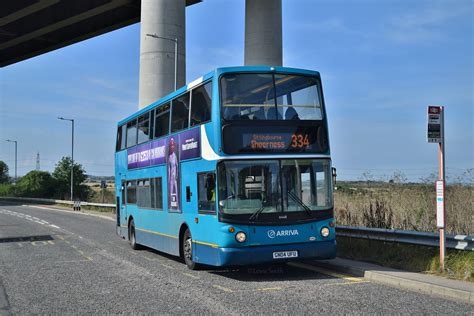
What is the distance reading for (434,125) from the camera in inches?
391

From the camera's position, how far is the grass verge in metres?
9.41

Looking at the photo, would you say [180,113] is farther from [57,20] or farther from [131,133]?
[57,20]

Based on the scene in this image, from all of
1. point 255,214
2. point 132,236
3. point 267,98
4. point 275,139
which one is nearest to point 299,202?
point 255,214

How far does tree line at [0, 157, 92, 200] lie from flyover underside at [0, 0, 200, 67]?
49.1 ft

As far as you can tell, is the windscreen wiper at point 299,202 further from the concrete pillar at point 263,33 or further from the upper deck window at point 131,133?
the concrete pillar at point 263,33

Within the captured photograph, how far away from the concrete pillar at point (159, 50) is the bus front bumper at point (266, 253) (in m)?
18.0

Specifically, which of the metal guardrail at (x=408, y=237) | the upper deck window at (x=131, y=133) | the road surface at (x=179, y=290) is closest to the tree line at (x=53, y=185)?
the upper deck window at (x=131, y=133)

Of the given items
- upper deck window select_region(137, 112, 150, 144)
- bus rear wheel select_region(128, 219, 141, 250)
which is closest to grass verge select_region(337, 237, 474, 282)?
upper deck window select_region(137, 112, 150, 144)

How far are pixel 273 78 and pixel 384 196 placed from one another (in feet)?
18.5

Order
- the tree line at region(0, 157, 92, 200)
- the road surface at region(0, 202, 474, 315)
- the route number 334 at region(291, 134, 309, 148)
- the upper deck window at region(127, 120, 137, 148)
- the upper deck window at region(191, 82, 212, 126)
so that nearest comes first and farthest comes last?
1. the road surface at region(0, 202, 474, 315)
2. the route number 334 at region(291, 134, 309, 148)
3. the upper deck window at region(191, 82, 212, 126)
4. the upper deck window at region(127, 120, 137, 148)
5. the tree line at region(0, 157, 92, 200)

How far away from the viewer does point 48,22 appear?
134 ft

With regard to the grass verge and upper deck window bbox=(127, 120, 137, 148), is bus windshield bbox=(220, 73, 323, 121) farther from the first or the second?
upper deck window bbox=(127, 120, 137, 148)

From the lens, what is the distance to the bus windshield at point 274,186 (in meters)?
9.93

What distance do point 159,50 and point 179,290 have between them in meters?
19.7
